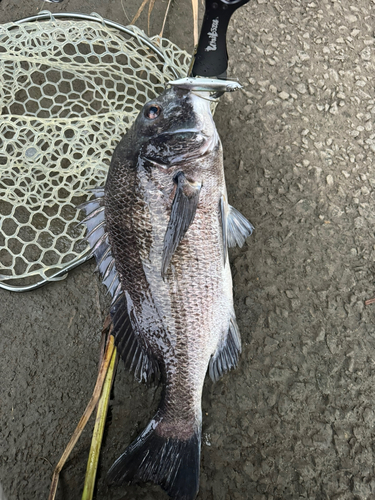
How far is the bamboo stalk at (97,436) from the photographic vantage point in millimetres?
1755

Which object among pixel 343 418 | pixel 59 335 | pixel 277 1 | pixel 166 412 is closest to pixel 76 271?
pixel 59 335

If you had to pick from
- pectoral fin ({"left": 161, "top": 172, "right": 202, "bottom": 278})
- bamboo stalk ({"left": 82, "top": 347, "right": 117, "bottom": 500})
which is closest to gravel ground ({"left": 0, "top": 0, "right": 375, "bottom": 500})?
bamboo stalk ({"left": 82, "top": 347, "right": 117, "bottom": 500})

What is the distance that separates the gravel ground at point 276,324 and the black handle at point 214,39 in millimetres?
673

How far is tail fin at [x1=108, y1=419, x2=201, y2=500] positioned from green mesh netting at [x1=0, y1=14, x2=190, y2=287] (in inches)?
40.5

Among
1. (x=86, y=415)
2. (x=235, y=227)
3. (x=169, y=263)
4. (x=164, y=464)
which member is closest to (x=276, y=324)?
(x=235, y=227)

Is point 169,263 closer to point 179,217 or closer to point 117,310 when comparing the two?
point 179,217

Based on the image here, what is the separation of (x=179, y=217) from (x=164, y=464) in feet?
3.50

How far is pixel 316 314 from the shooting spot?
1.95 meters

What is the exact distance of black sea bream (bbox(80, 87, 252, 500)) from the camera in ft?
5.07

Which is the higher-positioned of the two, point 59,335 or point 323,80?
point 323,80

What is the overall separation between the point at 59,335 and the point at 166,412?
2.68ft

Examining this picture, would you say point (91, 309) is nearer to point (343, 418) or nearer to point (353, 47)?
point (343, 418)

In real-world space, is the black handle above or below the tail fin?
above

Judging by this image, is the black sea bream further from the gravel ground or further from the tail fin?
the gravel ground
